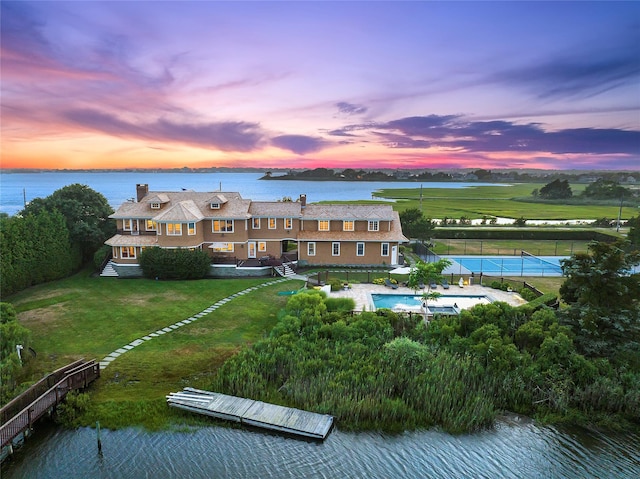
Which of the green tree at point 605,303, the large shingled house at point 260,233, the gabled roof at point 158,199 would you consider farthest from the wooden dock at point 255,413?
the gabled roof at point 158,199

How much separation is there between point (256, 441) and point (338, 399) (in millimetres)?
3341

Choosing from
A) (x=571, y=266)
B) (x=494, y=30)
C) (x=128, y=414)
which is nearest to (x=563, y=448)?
(x=571, y=266)

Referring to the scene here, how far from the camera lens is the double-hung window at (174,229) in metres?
33.8

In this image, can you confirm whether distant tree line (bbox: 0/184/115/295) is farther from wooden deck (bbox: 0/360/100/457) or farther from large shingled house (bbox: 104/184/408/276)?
wooden deck (bbox: 0/360/100/457)

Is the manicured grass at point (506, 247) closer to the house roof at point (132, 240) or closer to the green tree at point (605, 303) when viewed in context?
the green tree at point (605, 303)

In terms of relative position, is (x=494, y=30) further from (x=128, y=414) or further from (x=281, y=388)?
(x=128, y=414)

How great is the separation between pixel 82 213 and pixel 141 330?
21040 mm

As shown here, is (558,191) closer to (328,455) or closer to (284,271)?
(284,271)

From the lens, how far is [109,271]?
113 feet

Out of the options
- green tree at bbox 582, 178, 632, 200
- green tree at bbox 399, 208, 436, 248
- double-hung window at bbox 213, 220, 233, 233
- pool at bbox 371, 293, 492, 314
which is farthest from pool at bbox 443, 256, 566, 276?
green tree at bbox 582, 178, 632, 200

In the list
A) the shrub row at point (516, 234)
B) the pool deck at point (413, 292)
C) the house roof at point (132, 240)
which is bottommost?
the pool deck at point (413, 292)

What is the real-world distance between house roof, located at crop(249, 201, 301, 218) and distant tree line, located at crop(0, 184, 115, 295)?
45.8 feet

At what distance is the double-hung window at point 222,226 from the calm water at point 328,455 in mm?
23423

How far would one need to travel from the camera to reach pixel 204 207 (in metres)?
37.1
